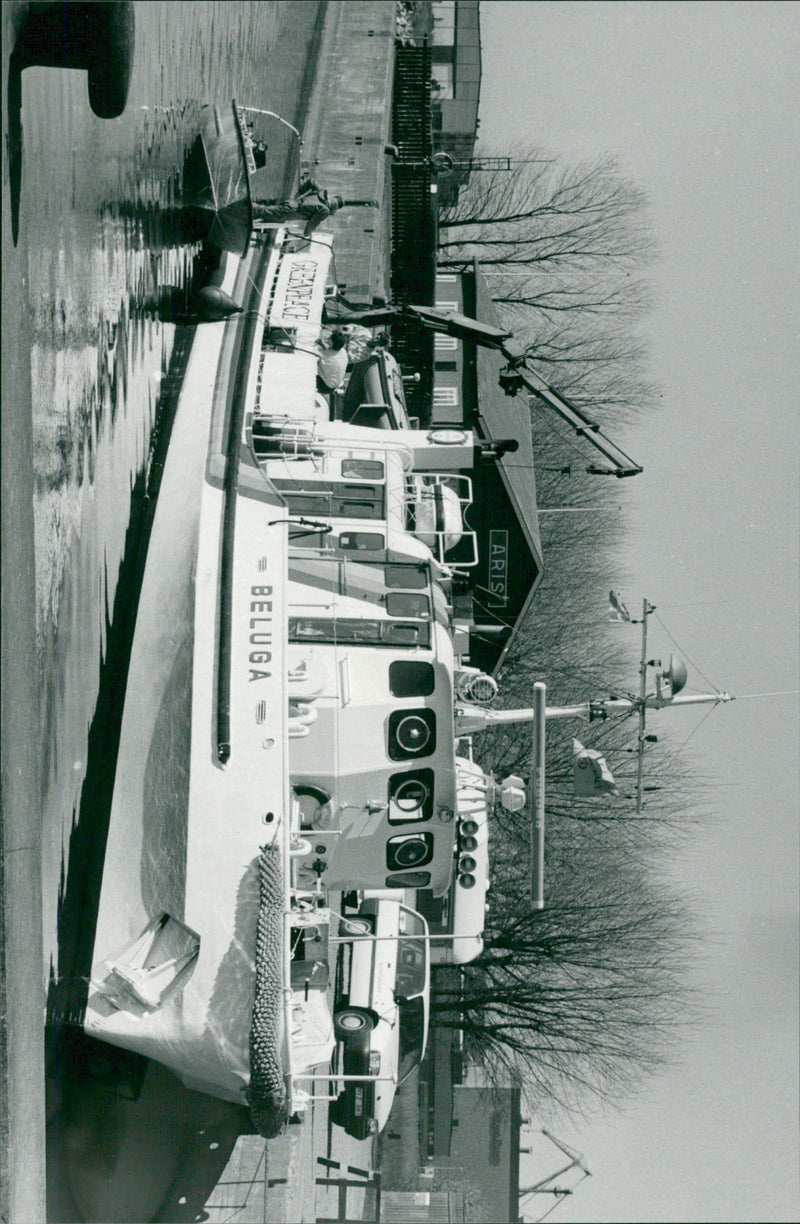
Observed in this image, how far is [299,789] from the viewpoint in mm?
9406

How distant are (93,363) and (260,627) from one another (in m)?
2.62

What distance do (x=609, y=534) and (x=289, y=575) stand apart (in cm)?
663

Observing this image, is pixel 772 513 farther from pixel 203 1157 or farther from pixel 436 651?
pixel 203 1157

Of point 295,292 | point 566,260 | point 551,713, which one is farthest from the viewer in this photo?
point 566,260

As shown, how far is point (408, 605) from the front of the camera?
32.9 feet

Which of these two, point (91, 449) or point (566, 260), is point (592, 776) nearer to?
point (91, 449)

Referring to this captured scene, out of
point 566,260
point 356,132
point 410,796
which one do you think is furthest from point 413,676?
point 356,132

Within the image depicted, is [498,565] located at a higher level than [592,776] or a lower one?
higher

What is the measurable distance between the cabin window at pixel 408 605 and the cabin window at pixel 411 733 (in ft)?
2.80

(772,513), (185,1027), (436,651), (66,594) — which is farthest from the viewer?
(772,513)

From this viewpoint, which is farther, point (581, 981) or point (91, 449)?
point (581, 981)

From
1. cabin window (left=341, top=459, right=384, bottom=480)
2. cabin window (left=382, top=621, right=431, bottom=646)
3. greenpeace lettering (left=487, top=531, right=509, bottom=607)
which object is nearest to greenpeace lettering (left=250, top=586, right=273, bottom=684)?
cabin window (left=382, top=621, right=431, bottom=646)

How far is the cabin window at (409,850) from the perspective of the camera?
9641 millimetres

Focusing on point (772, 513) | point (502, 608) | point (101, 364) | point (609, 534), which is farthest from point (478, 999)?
point (101, 364)
